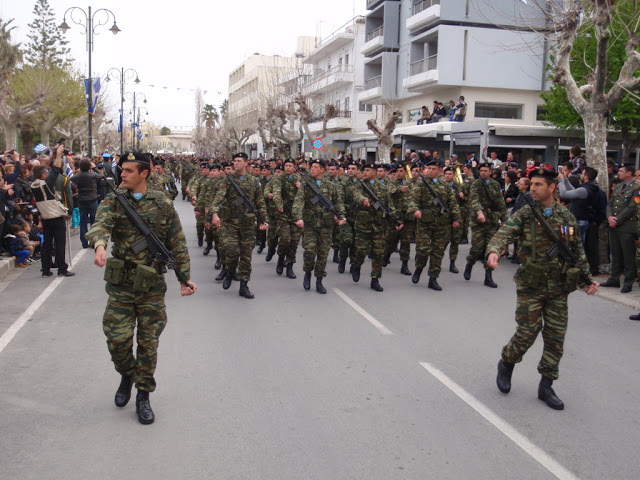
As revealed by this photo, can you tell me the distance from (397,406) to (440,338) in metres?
2.15

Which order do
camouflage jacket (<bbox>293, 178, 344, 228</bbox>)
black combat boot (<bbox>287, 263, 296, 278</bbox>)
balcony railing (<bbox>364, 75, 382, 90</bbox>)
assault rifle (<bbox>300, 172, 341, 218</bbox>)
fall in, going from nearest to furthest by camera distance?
camouflage jacket (<bbox>293, 178, 344, 228</bbox>) → assault rifle (<bbox>300, 172, 341, 218</bbox>) → black combat boot (<bbox>287, 263, 296, 278</bbox>) → balcony railing (<bbox>364, 75, 382, 90</bbox>)

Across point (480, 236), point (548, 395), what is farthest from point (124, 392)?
point (480, 236)

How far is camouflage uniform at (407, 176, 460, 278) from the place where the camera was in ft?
32.1

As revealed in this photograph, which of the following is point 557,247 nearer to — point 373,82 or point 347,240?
point 347,240

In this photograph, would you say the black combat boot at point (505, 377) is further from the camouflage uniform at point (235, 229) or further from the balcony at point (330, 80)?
the balcony at point (330, 80)

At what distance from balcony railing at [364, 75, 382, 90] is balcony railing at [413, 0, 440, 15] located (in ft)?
15.3

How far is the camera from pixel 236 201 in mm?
9016

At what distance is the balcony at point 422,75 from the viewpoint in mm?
31094

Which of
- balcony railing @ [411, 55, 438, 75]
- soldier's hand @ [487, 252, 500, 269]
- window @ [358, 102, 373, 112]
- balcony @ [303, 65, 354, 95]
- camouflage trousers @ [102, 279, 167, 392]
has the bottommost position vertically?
camouflage trousers @ [102, 279, 167, 392]

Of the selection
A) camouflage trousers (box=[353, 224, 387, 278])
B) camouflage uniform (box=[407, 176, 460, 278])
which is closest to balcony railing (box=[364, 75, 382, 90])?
camouflage uniform (box=[407, 176, 460, 278])

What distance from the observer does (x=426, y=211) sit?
977 cm

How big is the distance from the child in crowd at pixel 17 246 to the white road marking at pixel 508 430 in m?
8.47

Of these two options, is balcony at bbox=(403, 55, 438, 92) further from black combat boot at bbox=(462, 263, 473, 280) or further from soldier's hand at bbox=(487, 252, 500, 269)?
soldier's hand at bbox=(487, 252, 500, 269)

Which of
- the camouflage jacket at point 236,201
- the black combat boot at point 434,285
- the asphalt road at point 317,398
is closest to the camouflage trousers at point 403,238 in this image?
the black combat boot at point 434,285
